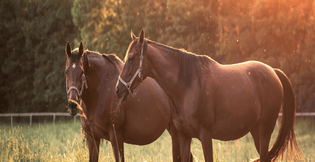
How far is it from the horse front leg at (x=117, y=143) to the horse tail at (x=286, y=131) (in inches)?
111

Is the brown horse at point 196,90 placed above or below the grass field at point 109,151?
above

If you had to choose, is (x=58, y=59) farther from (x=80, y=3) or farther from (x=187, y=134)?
(x=187, y=134)

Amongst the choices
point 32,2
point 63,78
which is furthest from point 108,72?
point 32,2

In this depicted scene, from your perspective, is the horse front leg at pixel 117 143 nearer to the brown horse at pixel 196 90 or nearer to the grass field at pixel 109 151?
the grass field at pixel 109 151

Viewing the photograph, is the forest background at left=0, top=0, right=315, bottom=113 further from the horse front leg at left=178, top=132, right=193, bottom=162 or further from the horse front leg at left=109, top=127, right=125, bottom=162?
the horse front leg at left=178, top=132, right=193, bottom=162

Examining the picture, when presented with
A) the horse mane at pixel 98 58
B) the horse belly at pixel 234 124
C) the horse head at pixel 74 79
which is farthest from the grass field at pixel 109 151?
the horse mane at pixel 98 58

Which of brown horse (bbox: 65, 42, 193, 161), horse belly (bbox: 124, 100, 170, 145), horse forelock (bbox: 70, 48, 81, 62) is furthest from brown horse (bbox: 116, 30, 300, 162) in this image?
horse belly (bbox: 124, 100, 170, 145)

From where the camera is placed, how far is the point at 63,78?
24594 mm

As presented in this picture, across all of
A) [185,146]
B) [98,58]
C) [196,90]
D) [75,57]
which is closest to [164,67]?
[196,90]

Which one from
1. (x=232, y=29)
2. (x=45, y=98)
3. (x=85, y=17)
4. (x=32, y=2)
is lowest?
(x=45, y=98)

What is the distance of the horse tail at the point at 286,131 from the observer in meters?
5.97

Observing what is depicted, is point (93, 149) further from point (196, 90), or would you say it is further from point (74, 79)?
point (196, 90)

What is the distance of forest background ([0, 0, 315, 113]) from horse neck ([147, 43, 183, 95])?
33.6ft

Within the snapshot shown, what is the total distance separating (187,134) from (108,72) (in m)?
2.34
